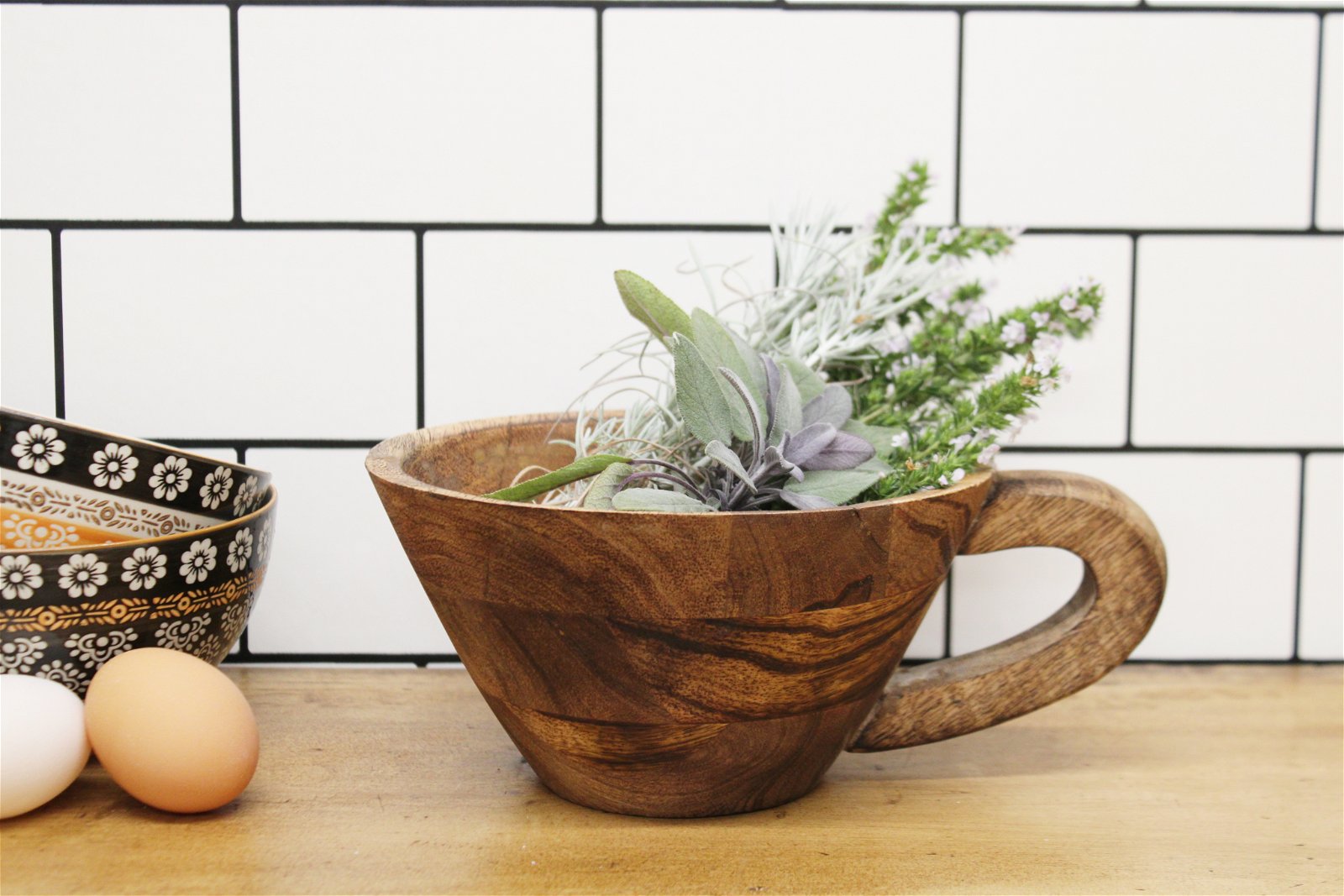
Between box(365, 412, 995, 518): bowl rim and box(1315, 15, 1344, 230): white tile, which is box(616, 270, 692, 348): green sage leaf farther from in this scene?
box(1315, 15, 1344, 230): white tile

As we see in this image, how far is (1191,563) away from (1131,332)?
0.14 meters

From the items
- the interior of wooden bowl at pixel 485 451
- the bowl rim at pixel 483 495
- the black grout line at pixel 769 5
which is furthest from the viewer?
the black grout line at pixel 769 5

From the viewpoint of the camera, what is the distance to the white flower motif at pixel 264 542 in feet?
1.47

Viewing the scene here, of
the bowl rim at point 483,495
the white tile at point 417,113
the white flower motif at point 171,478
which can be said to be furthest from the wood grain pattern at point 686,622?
the white tile at point 417,113

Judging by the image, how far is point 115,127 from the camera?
1.84 feet

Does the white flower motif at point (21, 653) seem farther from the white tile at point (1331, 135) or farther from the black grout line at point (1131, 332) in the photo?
the white tile at point (1331, 135)

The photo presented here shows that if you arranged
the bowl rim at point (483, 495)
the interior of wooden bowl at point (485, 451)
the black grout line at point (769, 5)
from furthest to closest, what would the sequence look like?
the black grout line at point (769, 5) → the interior of wooden bowl at point (485, 451) → the bowl rim at point (483, 495)

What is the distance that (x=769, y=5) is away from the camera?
556mm

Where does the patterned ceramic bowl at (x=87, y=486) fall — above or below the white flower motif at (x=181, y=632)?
above

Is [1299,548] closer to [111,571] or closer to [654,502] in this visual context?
[654,502]

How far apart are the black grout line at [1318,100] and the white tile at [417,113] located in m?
0.39

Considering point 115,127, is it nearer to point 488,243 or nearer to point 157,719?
point 488,243

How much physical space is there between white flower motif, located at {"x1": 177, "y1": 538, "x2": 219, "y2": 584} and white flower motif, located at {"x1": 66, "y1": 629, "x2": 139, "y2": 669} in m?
0.03

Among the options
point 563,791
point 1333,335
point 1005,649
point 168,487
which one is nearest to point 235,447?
point 168,487
